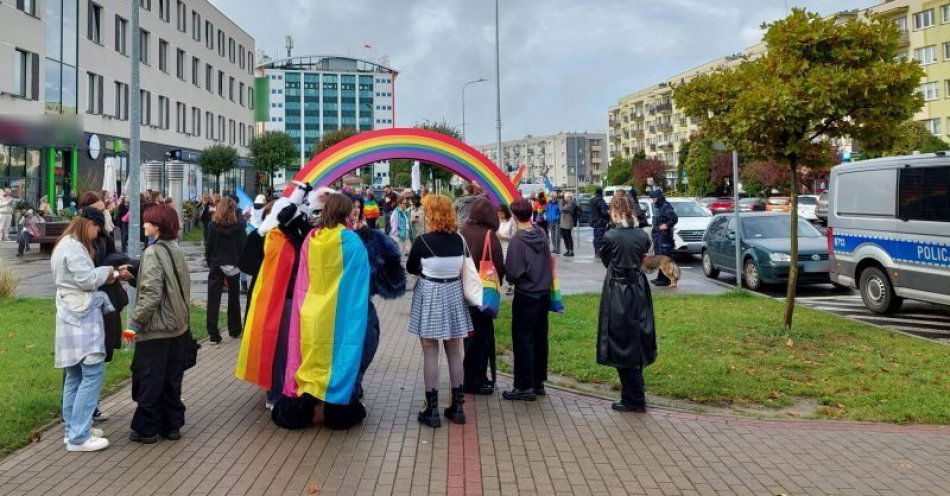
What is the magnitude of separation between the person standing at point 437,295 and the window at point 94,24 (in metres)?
33.6

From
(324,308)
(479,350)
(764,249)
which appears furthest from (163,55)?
(324,308)

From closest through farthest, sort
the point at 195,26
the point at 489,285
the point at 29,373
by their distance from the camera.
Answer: the point at 489,285, the point at 29,373, the point at 195,26

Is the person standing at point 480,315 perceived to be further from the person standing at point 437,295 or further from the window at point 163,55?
the window at point 163,55

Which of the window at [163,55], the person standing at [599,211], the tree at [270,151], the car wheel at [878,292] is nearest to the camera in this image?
the car wheel at [878,292]

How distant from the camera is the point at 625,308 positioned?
699 centimetres

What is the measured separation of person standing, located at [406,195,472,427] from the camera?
6.48 meters

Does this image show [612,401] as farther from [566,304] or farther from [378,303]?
[378,303]

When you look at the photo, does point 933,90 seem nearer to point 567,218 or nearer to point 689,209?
point 689,209

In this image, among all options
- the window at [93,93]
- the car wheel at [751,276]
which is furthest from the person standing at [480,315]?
the window at [93,93]

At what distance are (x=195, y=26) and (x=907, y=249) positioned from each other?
154 feet

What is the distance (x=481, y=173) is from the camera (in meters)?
13.6

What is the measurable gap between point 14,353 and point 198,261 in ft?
43.4

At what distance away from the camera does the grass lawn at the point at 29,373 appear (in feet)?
21.4

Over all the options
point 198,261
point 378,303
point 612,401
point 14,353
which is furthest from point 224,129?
point 612,401
